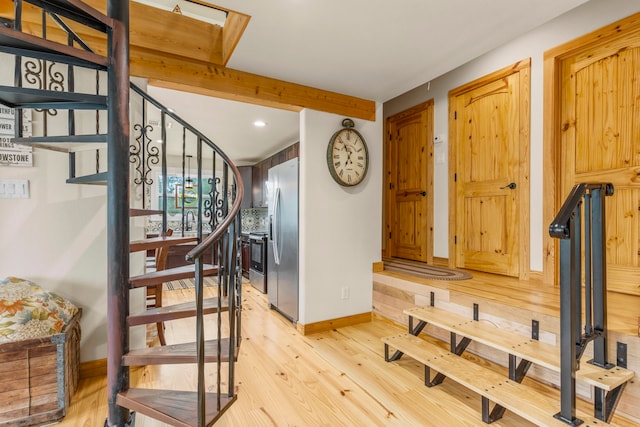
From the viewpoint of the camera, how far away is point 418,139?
4266 mm

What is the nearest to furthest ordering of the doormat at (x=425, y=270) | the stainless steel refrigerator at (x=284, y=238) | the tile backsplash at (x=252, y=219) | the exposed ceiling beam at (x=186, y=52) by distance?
the exposed ceiling beam at (x=186, y=52), the doormat at (x=425, y=270), the stainless steel refrigerator at (x=284, y=238), the tile backsplash at (x=252, y=219)

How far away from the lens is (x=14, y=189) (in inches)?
84.7

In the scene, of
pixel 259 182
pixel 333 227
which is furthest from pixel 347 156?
pixel 259 182

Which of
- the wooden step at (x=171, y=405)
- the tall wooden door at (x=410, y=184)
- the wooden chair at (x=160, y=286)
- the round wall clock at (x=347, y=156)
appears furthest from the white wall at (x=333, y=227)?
the wooden step at (x=171, y=405)

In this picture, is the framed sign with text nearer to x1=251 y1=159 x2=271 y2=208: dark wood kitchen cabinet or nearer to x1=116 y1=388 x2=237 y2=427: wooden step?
x1=116 y1=388 x2=237 y2=427: wooden step

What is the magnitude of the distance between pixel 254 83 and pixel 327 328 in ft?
8.24

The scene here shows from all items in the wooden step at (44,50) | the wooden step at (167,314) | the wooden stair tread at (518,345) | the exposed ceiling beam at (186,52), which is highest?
the exposed ceiling beam at (186,52)

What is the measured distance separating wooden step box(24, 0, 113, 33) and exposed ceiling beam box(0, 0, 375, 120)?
0.61 metres

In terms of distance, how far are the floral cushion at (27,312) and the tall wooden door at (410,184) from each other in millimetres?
3689

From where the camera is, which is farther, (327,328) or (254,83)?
(327,328)

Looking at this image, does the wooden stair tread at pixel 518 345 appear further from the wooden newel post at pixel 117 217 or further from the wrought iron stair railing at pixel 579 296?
the wooden newel post at pixel 117 217

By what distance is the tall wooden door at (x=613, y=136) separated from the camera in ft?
8.00

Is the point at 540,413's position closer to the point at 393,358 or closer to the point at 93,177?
the point at 393,358

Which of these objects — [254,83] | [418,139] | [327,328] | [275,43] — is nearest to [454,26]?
[275,43]
